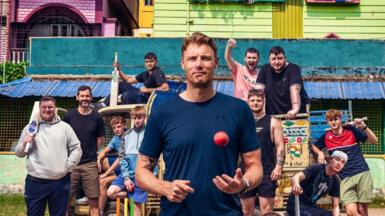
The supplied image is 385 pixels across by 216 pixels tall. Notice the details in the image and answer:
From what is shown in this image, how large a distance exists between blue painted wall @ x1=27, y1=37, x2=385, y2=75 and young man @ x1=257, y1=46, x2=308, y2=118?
8236 millimetres

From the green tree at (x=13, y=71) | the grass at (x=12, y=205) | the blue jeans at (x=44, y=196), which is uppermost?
the green tree at (x=13, y=71)

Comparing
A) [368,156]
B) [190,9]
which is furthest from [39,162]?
[190,9]

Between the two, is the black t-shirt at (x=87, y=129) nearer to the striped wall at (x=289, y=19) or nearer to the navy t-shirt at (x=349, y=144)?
the navy t-shirt at (x=349, y=144)

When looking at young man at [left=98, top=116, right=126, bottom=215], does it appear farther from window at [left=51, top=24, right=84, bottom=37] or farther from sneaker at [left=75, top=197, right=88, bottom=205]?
window at [left=51, top=24, right=84, bottom=37]

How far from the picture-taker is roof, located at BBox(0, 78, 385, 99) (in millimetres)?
14273

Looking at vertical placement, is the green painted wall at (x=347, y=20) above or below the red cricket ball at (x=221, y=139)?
above

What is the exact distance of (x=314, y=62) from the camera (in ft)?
51.4

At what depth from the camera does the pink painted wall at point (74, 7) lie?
22.6m

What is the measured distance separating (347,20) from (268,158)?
1258cm

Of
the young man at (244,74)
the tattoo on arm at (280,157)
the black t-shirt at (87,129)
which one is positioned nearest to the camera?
the tattoo on arm at (280,157)

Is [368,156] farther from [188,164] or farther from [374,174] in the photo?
[188,164]

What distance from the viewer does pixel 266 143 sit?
6547mm

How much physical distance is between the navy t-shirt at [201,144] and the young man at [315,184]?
3.49 m

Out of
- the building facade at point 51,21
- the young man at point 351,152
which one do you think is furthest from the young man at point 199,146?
the building facade at point 51,21
